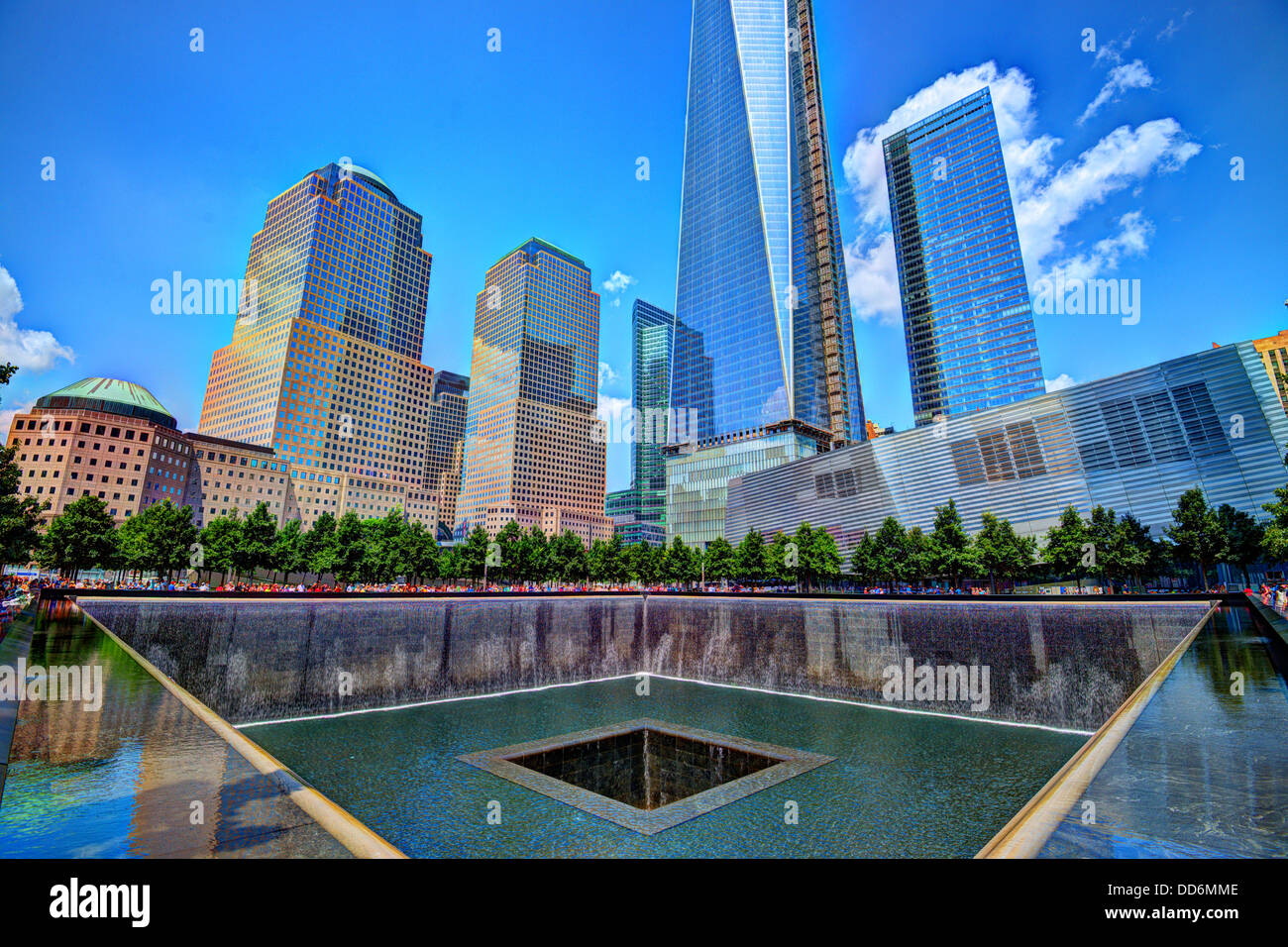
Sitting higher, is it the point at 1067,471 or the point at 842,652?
the point at 1067,471

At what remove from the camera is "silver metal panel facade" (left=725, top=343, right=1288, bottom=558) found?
61.5 metres

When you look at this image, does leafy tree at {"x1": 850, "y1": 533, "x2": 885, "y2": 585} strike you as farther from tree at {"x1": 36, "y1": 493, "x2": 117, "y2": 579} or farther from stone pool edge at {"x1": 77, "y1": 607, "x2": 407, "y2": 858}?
tree at {"x1": 36, "y1": 493, "x2": 117, "y2": 579}

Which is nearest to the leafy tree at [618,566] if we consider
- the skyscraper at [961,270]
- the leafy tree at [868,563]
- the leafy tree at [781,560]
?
the leafy tree at [781,560]

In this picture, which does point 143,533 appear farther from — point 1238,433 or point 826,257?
point 826,257

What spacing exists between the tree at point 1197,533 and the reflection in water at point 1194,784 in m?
63.2

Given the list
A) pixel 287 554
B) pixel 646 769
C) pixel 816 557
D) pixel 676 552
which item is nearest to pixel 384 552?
pixel 287 554

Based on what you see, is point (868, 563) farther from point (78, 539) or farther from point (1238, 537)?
point (78, 539)

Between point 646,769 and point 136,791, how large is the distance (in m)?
21.3

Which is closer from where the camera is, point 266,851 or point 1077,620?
point 266,851

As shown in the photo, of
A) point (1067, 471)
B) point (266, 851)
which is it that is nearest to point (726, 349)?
point (1067, 471)
